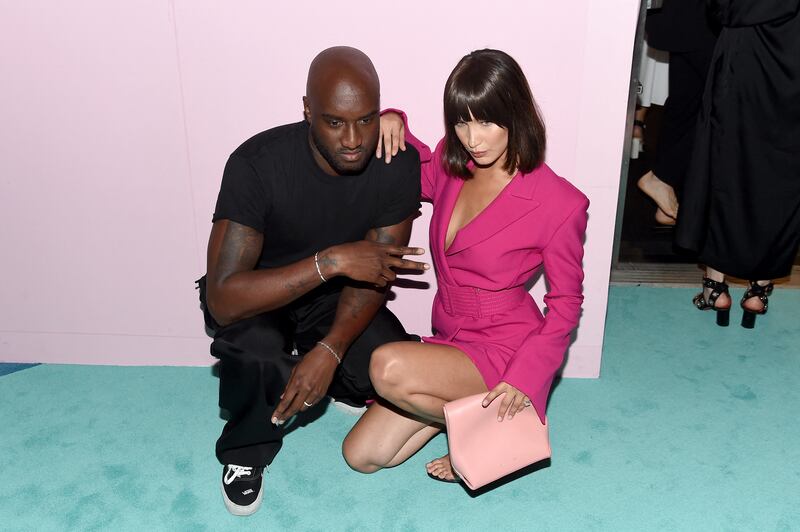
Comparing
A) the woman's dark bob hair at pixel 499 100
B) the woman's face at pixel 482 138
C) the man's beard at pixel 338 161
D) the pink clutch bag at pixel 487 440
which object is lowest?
the pink clutch bag at pixel 487 440

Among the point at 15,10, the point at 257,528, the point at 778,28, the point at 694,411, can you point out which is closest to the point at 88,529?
the point at 257,528

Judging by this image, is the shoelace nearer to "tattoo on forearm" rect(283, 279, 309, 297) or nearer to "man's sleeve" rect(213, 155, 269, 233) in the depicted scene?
"tattoo on forearm" rect(283, 279, 309, 297)

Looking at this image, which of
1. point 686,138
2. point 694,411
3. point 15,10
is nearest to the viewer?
point 15,10

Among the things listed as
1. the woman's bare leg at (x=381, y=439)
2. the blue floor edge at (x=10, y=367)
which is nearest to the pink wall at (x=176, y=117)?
the blue floor edge at (x=10, y=367)

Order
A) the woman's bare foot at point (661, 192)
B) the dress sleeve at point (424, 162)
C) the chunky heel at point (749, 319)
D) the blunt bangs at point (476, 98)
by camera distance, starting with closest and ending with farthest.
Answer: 1. the blunt bangs at point (476, 98)
2. the dress sleeve at point (424, 162)
3. the chunky heel at point (749, 319)
4. the woman's bare foot at point (661, 192)

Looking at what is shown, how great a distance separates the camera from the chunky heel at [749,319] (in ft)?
10.8

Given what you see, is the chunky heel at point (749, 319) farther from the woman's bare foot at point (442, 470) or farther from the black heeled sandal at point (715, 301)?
the woman's bare foot at point (442, 470)

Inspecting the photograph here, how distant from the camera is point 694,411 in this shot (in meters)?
2.78

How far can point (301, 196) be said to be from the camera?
232 cm

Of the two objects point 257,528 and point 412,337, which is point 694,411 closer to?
point 412,337

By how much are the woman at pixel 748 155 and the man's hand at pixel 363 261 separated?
1559mm

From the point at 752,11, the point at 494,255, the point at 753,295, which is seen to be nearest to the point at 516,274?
the point at 494,255

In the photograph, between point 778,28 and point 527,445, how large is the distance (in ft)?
6.11

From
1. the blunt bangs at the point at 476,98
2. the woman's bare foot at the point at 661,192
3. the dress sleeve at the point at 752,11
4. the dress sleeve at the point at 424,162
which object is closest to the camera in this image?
the blunt bangs at the point at 476,98
